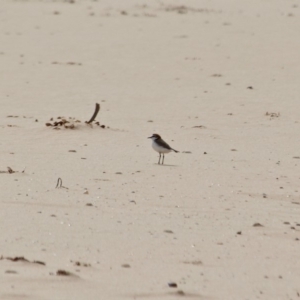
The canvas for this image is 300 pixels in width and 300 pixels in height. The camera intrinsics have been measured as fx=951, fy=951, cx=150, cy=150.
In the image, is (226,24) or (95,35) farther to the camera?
(226,24)

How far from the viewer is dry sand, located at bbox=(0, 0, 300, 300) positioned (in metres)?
6.05

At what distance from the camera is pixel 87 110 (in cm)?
1538

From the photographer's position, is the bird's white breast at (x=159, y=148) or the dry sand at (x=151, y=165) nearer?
the dry sand at (x=151, y=165)

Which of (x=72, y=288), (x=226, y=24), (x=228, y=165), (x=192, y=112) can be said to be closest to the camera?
(x=72, y=288)

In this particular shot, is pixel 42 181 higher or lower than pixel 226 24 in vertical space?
lower

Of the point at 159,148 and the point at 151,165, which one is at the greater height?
the point at 159,148

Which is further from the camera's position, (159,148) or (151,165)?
(159,148)

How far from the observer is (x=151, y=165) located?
1068cm

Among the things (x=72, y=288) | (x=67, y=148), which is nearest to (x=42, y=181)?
(x=67, y=148)

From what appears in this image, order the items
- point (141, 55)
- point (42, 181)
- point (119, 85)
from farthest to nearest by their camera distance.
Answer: point (141, 55)
point (119, 85)
point (42, 181)

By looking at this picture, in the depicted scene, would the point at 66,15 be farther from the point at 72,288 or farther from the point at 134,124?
the point at 72,288

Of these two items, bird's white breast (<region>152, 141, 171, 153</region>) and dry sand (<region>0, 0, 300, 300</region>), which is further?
bird's white breast (<region>152, 141, 171, 153</region>)

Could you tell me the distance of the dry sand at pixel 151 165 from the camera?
605 centimetres

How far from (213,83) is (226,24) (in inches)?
374
